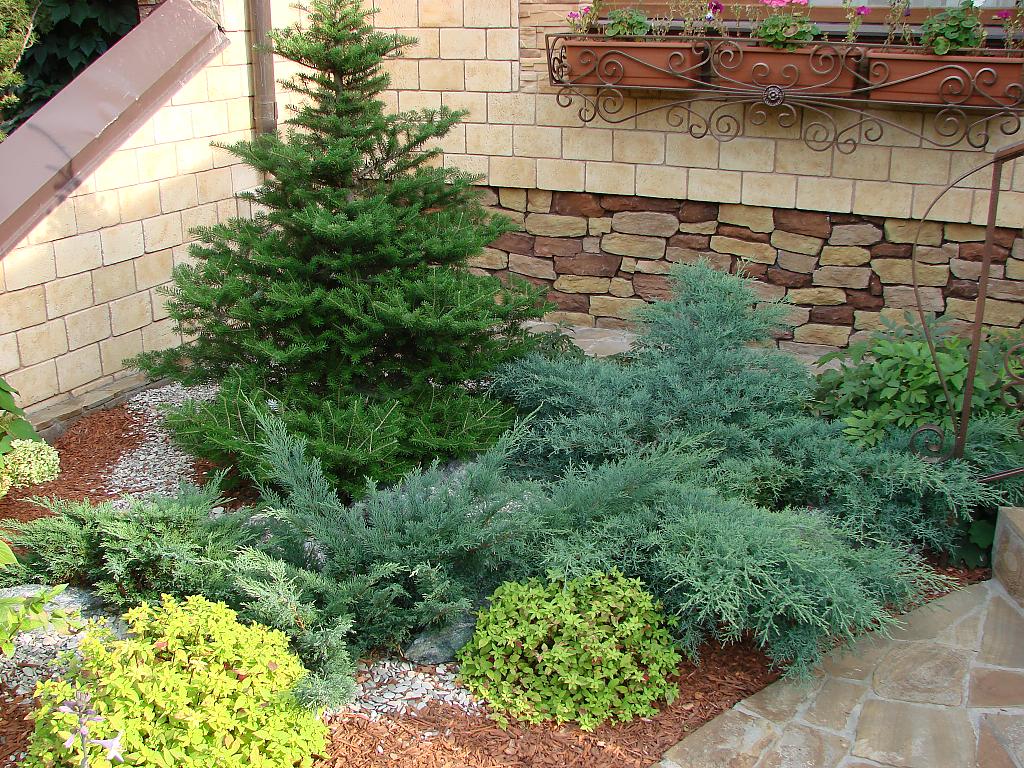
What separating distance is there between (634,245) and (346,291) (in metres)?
2.43

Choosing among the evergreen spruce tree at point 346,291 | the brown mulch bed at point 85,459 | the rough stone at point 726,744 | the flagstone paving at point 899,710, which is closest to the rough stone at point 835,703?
the flagstone paving at point 899,710

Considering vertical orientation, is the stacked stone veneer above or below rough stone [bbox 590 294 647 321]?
above

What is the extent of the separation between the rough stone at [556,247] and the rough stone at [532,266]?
0.18 feet

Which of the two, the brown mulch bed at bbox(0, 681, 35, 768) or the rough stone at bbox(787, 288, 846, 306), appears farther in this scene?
the rough stone at bbox(787, 288, 846, 306)

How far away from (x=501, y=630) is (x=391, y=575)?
35 cm

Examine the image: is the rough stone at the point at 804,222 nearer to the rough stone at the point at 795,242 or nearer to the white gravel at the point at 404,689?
the rough stone at the point at 795,242

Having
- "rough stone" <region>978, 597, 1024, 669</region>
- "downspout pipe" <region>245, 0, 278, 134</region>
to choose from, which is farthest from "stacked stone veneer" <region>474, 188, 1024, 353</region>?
"rough stone" <region>978, 597, 1024, 669</region>

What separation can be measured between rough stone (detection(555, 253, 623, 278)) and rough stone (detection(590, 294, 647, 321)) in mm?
143

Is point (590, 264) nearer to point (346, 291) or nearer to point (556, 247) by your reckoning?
point (556, 247)

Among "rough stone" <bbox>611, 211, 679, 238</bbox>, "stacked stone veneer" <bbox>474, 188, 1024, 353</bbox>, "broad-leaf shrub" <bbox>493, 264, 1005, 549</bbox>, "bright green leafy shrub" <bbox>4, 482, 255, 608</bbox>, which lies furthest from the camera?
"rough stone" <bbox>611, 211, 679, 238</bbox>

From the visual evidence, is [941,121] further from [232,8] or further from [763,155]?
[232,8]

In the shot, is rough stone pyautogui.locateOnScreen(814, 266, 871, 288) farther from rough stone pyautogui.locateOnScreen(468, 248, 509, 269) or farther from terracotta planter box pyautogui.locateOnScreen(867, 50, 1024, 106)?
rough stone pyautogui.locateOnScreen(468, 248, 509, 269)

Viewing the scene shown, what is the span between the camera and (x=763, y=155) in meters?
5.10

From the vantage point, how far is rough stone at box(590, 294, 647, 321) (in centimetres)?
570
